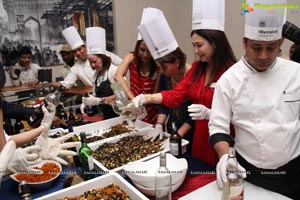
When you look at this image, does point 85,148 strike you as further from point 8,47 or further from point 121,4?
point 121,4

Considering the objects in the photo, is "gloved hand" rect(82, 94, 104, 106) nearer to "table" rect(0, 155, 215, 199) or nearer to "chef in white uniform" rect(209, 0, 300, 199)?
"table" rect(0, 155, 215, 199)

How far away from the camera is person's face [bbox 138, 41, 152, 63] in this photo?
6.52 ft

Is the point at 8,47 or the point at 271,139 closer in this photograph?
the point at 271,139

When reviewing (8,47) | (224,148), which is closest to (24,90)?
(8,47)

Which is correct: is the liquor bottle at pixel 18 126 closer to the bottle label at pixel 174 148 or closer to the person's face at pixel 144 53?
the person's face at pixel 144 53

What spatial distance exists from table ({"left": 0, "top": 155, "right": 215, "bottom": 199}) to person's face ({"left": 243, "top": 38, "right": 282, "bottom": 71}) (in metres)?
0.57

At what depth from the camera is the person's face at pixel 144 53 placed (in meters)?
1.99

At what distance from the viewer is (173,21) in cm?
471

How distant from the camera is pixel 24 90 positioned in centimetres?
340

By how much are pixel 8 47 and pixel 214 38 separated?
3.23 metres

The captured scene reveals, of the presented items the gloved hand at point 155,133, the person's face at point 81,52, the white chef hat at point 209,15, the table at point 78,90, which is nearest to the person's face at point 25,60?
the table at point 78,90

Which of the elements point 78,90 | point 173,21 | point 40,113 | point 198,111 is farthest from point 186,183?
point 173,21

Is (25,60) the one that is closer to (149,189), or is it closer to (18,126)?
(18,126)

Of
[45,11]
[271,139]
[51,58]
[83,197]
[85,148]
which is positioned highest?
[45,11]
